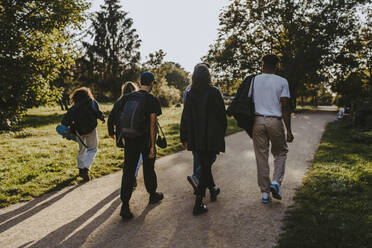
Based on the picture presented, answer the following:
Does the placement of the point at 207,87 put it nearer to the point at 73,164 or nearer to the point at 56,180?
the point at 56,180

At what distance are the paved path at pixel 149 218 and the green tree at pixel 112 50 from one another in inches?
1210

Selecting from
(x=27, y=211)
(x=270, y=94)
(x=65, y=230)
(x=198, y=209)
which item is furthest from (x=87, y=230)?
(x=270, y=94)

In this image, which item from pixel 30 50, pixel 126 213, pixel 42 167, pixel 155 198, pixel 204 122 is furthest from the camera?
pixel 30 50

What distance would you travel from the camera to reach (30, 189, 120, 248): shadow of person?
3.18m

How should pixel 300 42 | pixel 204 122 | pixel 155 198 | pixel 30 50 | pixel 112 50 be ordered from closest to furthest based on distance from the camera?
pixel 204 122, pixel 155 198, pixel 30 50, pixel 300 42, pixel 112 50

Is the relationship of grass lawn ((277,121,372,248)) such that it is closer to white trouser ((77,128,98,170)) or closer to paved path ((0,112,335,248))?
paved path ((0,112,335,248))

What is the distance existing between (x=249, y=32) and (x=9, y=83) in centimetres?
2181

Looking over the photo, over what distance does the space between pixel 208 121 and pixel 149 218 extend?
1564 mm

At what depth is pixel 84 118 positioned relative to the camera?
5598 millimetres

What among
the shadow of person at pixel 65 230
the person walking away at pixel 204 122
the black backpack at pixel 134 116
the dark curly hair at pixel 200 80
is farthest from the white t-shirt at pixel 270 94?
the shadow of person at pixel 65 230

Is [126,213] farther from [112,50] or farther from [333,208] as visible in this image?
[112,50]

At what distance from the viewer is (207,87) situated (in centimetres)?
392

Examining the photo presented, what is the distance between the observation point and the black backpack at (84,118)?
5.59 meters

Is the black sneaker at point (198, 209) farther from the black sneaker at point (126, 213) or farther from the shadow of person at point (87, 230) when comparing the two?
the shadow of person at point (87, 230)
